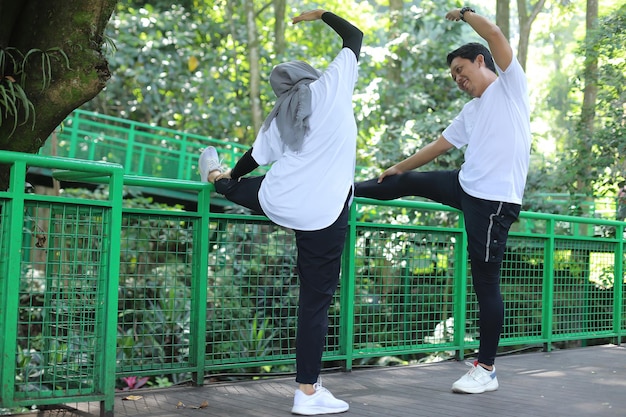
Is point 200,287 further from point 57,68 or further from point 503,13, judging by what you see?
point 503,13

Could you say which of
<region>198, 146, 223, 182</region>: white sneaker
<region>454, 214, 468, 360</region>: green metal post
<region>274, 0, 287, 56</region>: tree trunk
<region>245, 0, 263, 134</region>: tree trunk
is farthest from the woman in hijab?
<region>274, 0, 287, 56</region>: tree trunk

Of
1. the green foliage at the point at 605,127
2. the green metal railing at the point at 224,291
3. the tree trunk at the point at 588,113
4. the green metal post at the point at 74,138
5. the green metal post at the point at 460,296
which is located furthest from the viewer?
the green metal post at the point at 74,138

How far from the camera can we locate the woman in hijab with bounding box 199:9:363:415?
167 inches

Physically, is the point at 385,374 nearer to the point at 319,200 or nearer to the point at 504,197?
the point at 504,197

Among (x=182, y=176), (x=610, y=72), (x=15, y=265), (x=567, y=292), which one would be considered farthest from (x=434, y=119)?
(x=15, y=265)

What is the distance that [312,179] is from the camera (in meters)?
4.25

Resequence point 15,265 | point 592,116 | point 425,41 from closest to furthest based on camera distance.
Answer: point 15,265
point 592,116
point 425,41

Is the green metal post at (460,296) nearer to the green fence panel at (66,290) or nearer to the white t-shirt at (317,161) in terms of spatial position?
the white t-shirt at (317,161)

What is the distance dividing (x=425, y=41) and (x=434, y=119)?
352cm

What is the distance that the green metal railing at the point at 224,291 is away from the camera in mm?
4039

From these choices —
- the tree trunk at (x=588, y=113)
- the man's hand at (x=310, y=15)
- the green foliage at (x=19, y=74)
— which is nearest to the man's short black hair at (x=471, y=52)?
the man's hand at (x=310, y=15)

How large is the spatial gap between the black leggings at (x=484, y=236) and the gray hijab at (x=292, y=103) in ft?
4.12

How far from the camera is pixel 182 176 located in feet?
61.2

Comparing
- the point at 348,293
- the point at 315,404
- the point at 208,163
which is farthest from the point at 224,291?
the point at 315,404
